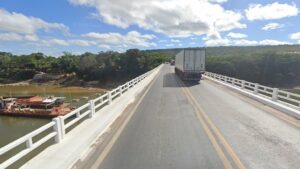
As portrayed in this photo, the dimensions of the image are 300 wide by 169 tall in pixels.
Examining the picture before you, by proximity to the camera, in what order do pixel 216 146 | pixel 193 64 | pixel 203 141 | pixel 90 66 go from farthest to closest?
pixel 90 66 → pixel 193 64 → pixel 203 141 → pixel 216 146

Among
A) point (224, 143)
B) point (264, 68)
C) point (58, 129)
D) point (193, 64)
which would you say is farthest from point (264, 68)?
point (58, 129)

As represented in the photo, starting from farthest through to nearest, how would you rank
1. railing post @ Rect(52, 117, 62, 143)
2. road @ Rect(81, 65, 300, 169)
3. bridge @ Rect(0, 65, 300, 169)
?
railing post @ Rect(52, 117, 62, 143), road @ Rect(81, 65, 300, 169), bridge @ Rect(0, 65, 300, 169)

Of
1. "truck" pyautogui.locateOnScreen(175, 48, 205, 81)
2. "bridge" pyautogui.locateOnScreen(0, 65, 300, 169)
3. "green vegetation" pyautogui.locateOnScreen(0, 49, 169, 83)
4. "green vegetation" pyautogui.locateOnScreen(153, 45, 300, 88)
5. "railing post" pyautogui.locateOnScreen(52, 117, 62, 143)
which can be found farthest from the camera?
"green vegetation" pyautogui.locateOnScreen(0, 49, 169, 83)

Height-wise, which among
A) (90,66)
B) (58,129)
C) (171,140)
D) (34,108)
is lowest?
(34,108)

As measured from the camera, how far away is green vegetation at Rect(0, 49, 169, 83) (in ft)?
387

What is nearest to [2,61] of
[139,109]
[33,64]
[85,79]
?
[33,64]

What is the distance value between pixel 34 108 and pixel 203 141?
46714 millimetres

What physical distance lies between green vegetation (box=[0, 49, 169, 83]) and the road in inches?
4012

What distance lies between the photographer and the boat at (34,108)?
45.7 metres

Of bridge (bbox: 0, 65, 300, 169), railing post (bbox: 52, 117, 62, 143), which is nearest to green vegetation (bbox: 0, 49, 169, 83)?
bridge (bbox: 0, 65, 300, 169)

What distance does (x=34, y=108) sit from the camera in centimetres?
4997

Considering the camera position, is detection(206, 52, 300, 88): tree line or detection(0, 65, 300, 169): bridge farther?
detection(206, 52, 300, 88): tree line

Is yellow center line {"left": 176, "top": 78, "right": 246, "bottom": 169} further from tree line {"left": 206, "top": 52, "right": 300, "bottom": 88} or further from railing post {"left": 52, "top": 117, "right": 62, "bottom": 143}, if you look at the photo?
tree line {"left": 206, "top": 52, "right": 300, "bottom": 88}

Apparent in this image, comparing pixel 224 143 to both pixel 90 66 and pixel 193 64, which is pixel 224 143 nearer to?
pixel 193 64
